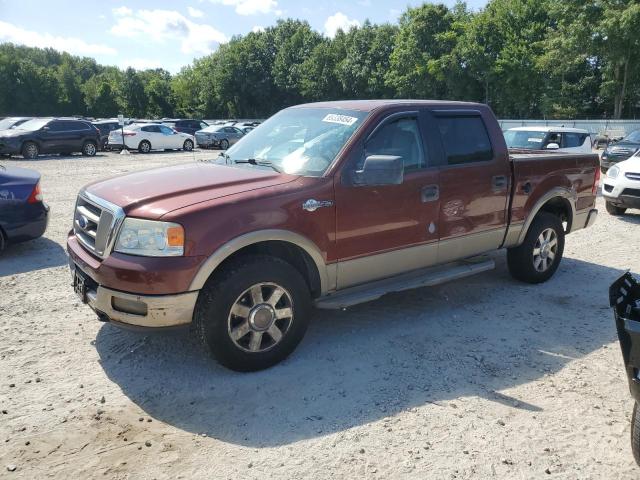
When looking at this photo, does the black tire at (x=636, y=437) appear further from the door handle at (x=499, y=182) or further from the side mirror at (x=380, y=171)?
the door handle at (x=499, y=182)

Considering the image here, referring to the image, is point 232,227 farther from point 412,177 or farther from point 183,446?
point 412,177

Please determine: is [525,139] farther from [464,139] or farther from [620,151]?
[464,139]

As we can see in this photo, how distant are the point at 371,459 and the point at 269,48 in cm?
6804

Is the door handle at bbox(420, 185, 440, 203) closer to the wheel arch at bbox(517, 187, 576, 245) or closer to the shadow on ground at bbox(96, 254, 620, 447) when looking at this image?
the shadow on ground at bbox(96, 254, 620, 447)

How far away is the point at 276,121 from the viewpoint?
16.4ft

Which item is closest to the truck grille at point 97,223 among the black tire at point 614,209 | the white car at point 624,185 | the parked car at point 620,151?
the white car at point 624,185

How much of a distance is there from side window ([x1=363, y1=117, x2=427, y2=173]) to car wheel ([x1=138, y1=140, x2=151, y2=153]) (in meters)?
23.3

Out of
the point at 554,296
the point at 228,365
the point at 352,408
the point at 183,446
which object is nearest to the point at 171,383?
the point at 228,365

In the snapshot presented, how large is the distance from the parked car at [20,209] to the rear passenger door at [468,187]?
517cm

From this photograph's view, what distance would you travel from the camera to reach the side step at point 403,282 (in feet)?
13.5

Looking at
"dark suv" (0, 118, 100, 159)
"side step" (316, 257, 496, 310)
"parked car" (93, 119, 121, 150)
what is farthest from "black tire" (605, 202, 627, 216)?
"parked car" (93, 119, 121, 150)

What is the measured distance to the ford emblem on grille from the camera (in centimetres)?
396

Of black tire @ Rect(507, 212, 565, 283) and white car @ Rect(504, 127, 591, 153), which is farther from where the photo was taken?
white car @ Rect(504, 127, 591, 153)

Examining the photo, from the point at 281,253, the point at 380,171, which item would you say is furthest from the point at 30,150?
the point at 380,171
